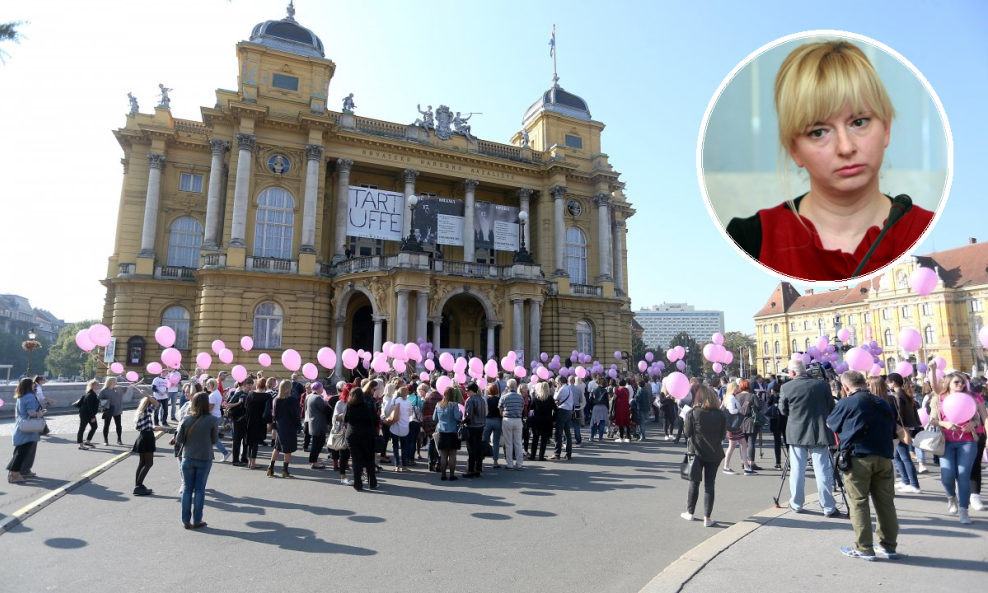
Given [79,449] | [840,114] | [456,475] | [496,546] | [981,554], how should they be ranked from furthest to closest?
[79,449] < [456,475] < [496,546] < [981,554] < [840,114]

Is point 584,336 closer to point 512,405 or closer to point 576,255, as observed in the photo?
point 576,255

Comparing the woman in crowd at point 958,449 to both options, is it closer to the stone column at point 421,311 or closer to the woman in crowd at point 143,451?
the woman in crowd at point 143,451

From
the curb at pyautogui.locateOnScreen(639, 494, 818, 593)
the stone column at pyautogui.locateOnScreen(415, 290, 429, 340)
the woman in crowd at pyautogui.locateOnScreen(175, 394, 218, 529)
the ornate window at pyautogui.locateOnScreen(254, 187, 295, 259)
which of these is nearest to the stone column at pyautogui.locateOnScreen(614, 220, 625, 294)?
the stone column at pyautogui.locateOnScreen(415, 290, 429, 340)

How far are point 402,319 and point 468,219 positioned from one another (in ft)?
35.3

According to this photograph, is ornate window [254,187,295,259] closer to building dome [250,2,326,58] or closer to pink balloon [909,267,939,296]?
building dome [250,2,326,58]

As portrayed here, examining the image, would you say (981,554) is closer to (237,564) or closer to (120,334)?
(237,564)

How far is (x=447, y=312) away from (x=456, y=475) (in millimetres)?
25189

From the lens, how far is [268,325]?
29172mm

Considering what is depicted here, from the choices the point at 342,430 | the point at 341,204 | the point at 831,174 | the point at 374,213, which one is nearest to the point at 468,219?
the point at 374,213

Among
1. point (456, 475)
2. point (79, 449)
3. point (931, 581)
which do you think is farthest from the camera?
point (79, 449)

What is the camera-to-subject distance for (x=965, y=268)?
6162cm

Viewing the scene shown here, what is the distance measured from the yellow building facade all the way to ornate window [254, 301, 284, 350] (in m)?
49.2

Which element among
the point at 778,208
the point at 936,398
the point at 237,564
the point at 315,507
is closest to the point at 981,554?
the point at 936,398

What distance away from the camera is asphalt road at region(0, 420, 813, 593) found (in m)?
5.12
